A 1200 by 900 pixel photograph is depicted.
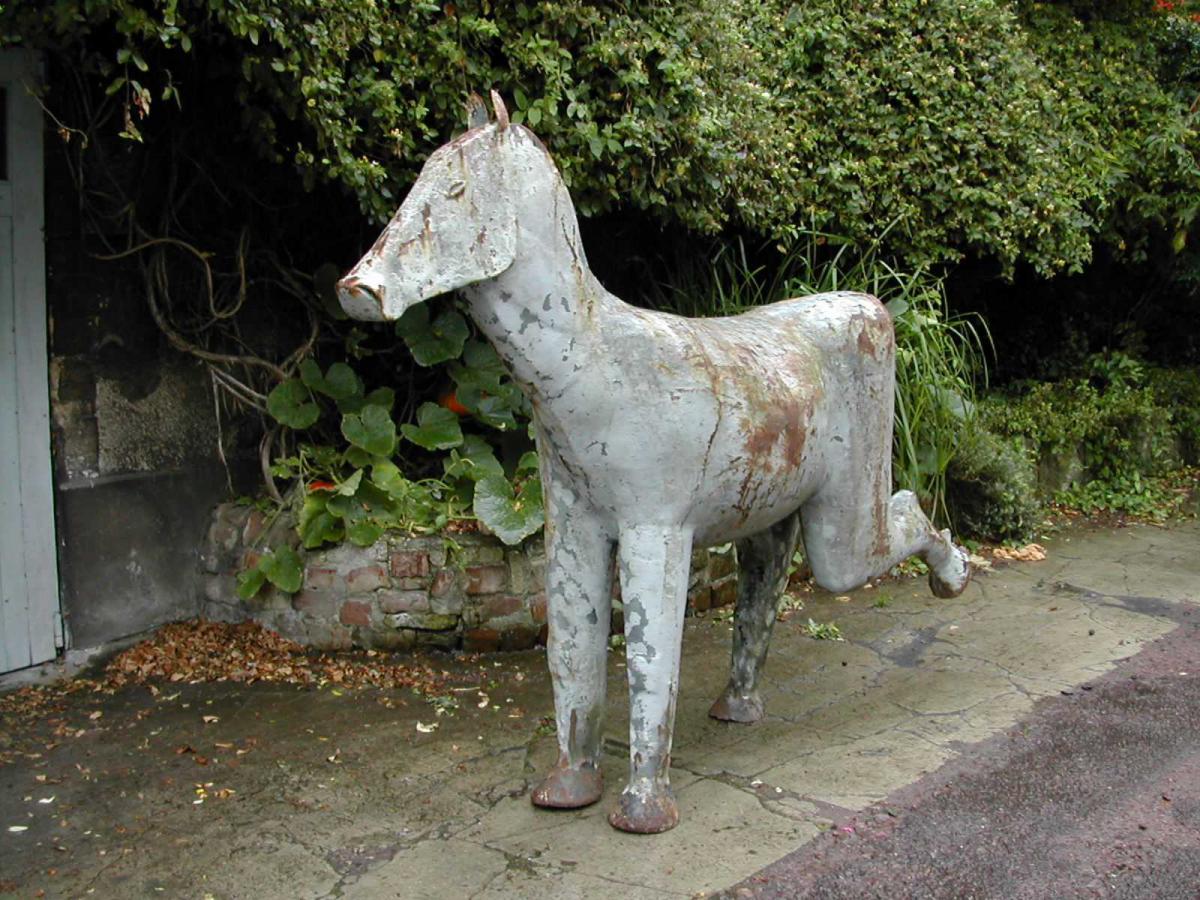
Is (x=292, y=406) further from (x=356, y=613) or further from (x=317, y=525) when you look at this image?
(x=356, y=613)

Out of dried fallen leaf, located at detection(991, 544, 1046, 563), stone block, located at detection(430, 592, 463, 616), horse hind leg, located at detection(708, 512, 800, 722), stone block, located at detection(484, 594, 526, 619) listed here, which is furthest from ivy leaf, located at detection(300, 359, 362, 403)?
dried fallen leaf, located at detection(991, 544, 1046, 563)

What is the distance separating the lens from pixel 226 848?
3.25 metres

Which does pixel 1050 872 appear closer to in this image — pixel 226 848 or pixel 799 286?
pixel 226 848

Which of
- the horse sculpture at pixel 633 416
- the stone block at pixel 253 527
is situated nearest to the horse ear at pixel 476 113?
the horse sculpture at pixel 633 416

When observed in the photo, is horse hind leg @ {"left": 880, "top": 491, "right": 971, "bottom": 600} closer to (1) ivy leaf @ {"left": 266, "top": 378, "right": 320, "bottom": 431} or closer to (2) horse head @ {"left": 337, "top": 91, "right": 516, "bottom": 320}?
(2) horse head @ {"left": 337, "top": 91, "right": 516, "bottom": 320}

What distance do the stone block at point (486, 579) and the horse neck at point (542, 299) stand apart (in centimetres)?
179

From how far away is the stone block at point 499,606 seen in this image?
479 centimetres

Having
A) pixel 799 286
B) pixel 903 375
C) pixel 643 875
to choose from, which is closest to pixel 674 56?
pixel 799 286

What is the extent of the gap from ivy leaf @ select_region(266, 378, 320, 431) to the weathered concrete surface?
110cm

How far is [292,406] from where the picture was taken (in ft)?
16.4

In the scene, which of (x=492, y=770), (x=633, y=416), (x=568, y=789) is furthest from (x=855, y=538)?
(x=492, y=770)

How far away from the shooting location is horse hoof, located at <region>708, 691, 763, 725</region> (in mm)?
4109

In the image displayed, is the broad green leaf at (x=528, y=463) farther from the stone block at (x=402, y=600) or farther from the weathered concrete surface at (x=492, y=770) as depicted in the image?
the weathered concrete surface at (x=492, y=770)

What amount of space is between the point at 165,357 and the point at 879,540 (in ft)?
9.67
